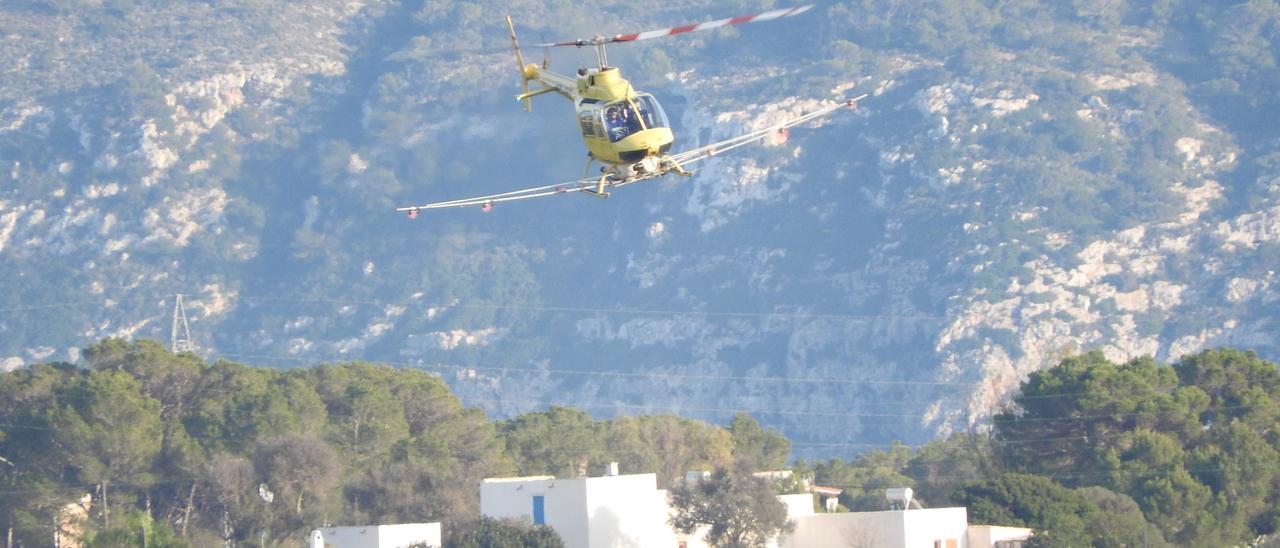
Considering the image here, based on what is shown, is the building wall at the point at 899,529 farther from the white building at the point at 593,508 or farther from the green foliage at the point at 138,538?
the green foliage at the point at 138,538

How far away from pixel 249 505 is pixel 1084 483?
116 ft

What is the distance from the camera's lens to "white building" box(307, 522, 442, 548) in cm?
8000

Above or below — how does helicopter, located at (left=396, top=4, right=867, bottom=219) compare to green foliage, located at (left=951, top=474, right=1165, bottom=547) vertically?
above

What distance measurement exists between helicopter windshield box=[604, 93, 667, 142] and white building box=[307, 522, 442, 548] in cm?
2320

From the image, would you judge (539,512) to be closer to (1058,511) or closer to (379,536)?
(379,536)

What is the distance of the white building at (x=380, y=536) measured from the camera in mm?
80000

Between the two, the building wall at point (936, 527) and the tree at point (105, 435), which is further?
the tree at point (105, 435)

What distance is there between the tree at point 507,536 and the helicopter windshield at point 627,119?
22441 mm

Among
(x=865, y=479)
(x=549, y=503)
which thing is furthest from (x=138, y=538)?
(x=865, y=479)

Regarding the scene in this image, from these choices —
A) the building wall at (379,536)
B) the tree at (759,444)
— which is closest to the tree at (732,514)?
the building wall at (379,536)

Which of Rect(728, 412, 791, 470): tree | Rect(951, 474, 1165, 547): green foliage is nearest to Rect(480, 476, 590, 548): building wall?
Rect(951, 474, 1165, 547): green foliage

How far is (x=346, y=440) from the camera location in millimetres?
111875

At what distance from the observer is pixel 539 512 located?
273ft

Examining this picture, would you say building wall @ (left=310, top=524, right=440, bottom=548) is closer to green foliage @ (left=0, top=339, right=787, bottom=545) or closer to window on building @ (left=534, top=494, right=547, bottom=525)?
window on building @ (left=534, top=494, right=547, bottom=525)
